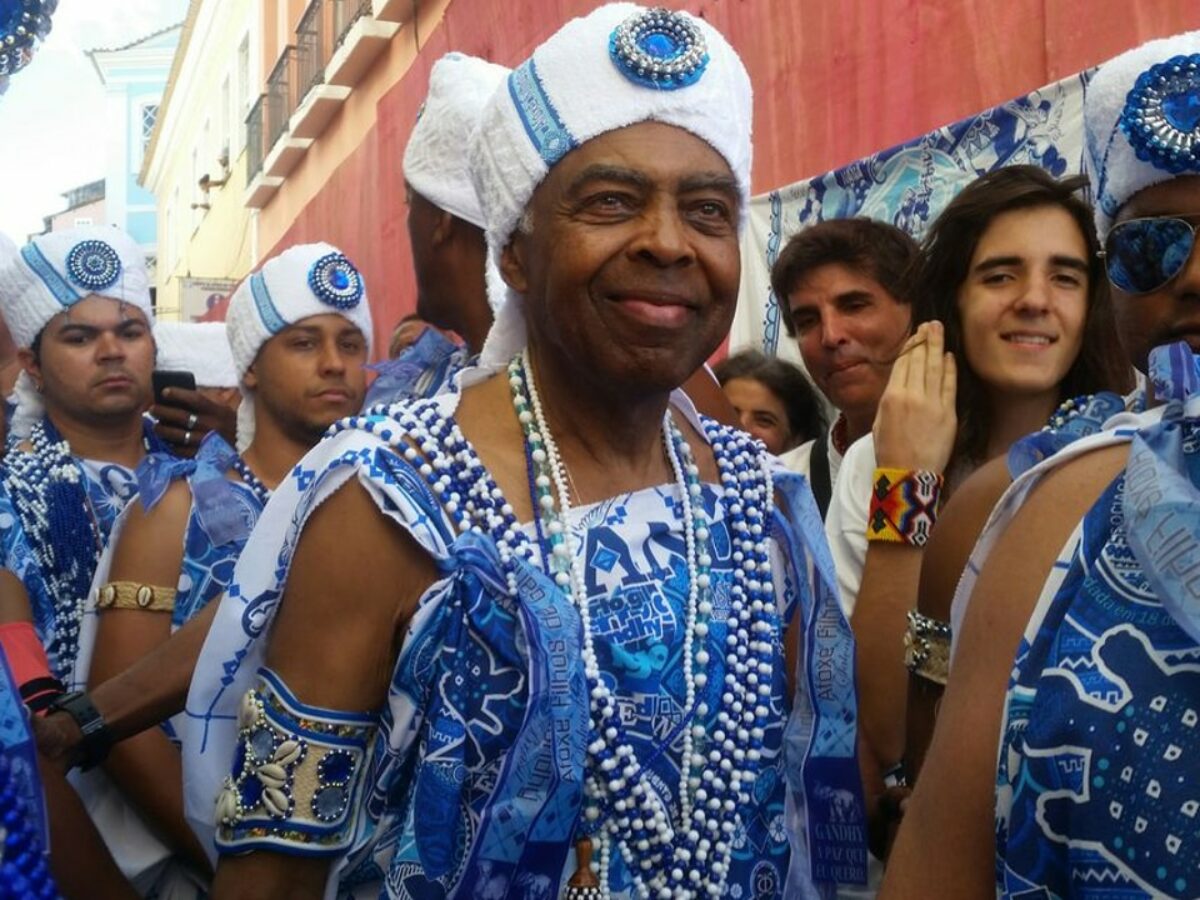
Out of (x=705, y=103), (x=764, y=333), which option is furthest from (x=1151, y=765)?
(x=764, y=333)

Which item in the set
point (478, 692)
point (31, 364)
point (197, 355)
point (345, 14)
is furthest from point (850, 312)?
point (345, 14)

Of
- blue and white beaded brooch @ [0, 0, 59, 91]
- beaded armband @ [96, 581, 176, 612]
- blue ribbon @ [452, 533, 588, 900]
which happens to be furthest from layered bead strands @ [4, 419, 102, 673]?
blue and white beaded brooch @ [0, 0, 59, 91]

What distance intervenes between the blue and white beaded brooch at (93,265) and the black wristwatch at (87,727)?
2.03 metres

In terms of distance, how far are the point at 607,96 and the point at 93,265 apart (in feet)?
9.87

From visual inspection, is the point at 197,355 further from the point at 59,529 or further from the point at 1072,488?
the point at 1072,488

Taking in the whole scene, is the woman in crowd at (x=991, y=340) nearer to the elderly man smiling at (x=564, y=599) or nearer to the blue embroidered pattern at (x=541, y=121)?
the elderly man smiling at (x=564, y=599)

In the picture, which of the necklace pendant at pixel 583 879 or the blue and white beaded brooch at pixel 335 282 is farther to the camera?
the blue and white beaded brooch at pixel 335 282

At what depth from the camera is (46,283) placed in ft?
14.8

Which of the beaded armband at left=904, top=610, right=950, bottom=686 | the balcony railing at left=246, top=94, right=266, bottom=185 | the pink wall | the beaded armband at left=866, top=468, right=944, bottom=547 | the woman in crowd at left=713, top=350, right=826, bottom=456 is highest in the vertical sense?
the balcony railing at left=246, top=94, right=266, bottom=185

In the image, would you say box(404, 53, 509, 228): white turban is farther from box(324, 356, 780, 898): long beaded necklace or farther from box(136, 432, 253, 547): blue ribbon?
box(136, 432, 253, 547): blue ribbon

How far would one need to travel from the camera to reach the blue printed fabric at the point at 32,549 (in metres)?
3.49

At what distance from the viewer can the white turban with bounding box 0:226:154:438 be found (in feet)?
14.8

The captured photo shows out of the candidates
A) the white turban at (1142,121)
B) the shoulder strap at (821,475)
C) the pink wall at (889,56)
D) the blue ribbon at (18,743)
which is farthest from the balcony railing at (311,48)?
the blue ribbon at (18,743)

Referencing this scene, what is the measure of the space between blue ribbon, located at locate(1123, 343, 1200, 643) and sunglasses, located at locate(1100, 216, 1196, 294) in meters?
0.28
